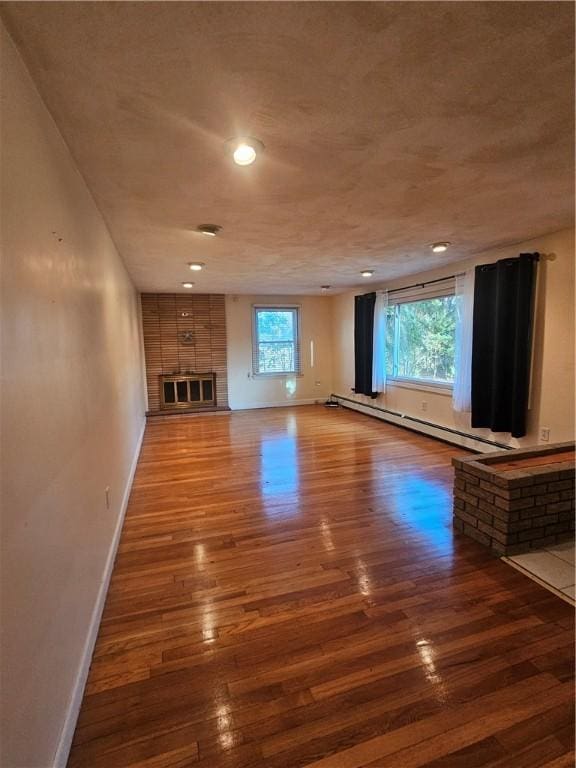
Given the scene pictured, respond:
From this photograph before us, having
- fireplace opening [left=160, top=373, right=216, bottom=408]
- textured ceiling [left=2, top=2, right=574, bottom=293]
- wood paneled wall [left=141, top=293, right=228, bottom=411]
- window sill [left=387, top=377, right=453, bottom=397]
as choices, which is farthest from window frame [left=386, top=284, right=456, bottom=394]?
fireplace opening [left=160, top=373, right=216, bottom=408]

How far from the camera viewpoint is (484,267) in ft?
12.3

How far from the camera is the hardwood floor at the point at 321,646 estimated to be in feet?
3.97

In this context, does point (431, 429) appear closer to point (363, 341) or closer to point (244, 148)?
point (363, 341)

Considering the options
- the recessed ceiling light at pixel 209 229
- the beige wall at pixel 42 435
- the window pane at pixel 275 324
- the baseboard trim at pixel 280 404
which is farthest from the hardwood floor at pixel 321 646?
the window pane at pixel 275 324

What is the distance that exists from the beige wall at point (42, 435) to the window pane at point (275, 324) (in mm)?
5144

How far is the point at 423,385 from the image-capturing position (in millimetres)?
5008

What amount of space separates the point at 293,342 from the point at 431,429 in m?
3.38

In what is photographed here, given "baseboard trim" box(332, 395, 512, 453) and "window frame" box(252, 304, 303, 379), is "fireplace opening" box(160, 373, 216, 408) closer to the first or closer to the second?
"window frame" box(252, 304, 303, 379)

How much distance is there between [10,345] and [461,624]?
2.12 meters

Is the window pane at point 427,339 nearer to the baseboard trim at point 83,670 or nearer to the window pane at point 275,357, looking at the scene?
the window pane at point 275,357

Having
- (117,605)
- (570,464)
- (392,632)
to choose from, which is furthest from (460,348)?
(117,605)

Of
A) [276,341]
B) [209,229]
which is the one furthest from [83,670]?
[276,341]

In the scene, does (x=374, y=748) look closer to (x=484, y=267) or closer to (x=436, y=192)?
(x=436, y=192)

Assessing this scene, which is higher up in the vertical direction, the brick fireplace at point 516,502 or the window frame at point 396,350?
the window frame at point 396,350
